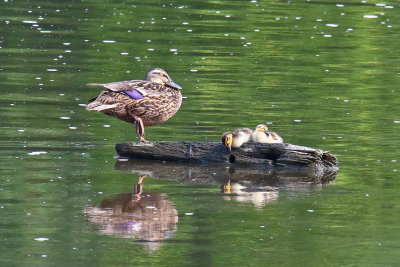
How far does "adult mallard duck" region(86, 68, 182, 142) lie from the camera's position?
1336 centimetres

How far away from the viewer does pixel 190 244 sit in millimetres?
9461

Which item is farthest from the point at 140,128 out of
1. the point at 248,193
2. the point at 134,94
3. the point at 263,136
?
the point at 248,193

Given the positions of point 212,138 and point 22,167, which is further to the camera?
point 212,138

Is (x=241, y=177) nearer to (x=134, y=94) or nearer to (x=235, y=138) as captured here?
(x=235, y=138)

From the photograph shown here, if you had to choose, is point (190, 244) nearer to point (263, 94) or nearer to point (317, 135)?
point (317, 135)

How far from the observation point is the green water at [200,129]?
951 cm

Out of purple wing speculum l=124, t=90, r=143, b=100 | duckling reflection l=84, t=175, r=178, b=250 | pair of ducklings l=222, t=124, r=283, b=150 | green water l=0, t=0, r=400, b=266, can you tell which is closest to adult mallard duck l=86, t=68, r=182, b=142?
purple wing speculum l=124, t=90, r=143, b=100

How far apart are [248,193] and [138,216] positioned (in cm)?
158

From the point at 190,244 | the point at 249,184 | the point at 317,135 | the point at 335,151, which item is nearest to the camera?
the point at 190,244

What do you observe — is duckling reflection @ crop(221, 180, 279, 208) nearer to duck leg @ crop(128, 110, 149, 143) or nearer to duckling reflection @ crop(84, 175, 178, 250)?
duckling reflection @ crop(84, 175, 178, 250)

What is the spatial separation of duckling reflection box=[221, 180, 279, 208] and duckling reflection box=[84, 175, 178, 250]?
2.34ft

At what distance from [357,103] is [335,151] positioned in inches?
159

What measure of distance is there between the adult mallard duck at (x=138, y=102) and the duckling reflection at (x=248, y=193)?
1825 mm

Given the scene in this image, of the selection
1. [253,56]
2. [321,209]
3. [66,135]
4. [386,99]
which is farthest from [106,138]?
[253,56]
